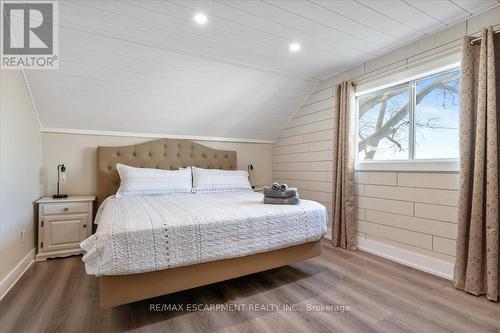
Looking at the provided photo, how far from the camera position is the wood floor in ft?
5.16

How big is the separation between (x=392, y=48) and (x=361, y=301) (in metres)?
2.53

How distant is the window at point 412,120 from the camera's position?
239 centimetres

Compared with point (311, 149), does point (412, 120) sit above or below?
above

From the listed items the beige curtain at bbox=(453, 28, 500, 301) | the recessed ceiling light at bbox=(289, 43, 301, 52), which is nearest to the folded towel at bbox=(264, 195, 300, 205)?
the beige curtain at bbox=(453, 28, 500, 301)

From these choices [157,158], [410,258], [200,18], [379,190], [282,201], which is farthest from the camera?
[157,158]

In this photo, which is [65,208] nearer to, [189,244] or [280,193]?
[189,244]

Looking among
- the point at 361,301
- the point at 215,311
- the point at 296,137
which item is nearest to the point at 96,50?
the point at 215,311

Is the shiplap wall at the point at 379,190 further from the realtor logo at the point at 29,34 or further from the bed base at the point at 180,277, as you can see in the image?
the realtor logo at the point at 29,34

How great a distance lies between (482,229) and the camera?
1942 mm

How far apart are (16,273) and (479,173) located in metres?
3.89

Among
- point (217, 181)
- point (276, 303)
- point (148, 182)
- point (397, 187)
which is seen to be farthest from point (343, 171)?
point (148, 182)

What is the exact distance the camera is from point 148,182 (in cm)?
306

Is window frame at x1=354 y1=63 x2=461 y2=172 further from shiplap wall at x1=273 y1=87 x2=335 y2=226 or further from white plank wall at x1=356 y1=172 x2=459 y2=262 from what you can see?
shiplap wall at x1=273 y1=87 x2=335 y2=226

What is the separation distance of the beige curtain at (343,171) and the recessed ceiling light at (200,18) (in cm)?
190
